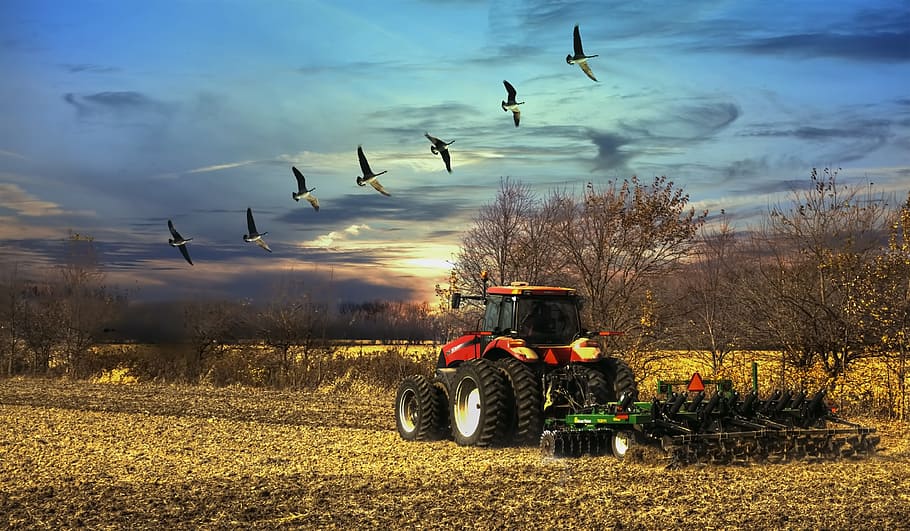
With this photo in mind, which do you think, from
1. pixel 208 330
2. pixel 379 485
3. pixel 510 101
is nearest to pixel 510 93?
pixel 510 101

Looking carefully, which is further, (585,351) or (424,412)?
(424,412)

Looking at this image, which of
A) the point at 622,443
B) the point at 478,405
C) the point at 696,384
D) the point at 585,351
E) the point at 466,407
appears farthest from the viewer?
the point at 466,407

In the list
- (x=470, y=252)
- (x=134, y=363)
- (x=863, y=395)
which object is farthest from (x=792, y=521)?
(x=134, y=363)

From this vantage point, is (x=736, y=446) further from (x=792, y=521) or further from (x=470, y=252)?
(x=470, y=252)

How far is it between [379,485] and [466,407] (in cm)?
321

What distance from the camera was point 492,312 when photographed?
44.9 feet

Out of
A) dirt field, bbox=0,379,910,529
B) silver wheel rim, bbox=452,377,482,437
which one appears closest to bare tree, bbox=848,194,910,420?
dirt field, bbox=0,379,910,529

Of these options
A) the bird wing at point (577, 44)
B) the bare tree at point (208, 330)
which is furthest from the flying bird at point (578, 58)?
the bare tree at point (208, 330)

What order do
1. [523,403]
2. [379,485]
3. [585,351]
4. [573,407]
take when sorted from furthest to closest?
[585,351] → [573,407] → [523,403] → [379,485]

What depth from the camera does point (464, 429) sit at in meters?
13.1

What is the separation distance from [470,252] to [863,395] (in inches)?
541

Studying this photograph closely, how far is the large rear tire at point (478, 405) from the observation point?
12.1 m

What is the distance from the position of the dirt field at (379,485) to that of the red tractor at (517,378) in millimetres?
414

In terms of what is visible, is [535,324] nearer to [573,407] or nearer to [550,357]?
[550,357]
